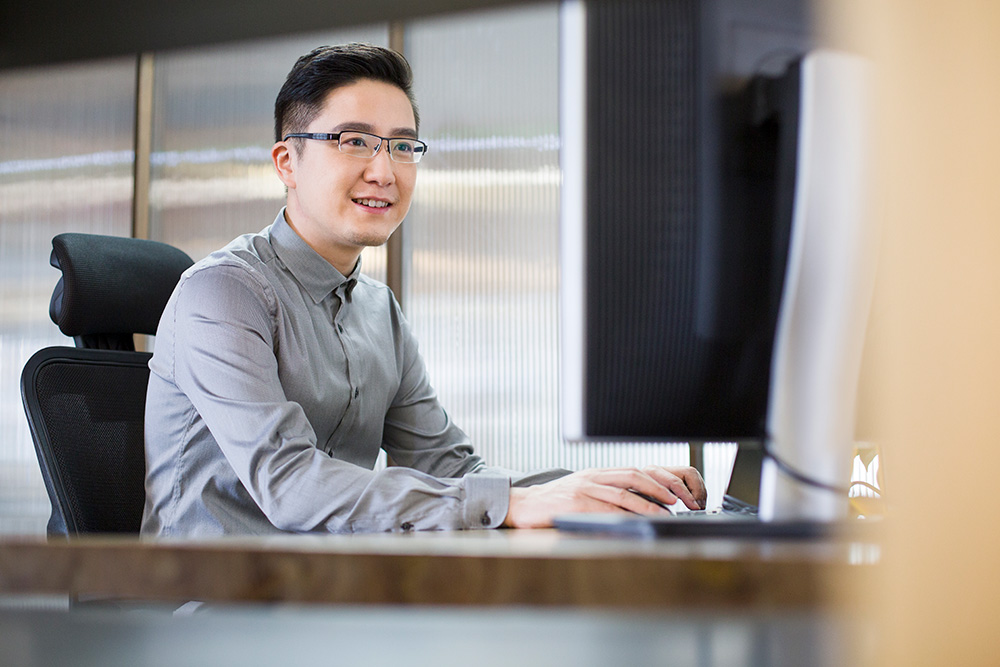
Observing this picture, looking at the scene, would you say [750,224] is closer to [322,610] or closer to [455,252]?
[322,610]

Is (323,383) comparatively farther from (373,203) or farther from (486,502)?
(486,502)

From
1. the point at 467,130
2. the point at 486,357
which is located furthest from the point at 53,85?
the point at 486,357

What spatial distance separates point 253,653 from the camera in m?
0.62

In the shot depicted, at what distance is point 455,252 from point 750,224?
2.41m

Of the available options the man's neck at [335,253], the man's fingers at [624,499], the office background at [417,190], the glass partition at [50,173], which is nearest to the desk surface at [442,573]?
the man's fingers at [624,499]

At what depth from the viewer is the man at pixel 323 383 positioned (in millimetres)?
984

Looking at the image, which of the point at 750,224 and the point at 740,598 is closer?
the point at 740,598

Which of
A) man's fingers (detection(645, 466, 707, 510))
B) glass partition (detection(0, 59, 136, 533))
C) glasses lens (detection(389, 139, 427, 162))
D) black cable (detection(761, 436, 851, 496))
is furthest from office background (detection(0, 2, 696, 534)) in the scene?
black cable (detection(761, 436, 851, 496))

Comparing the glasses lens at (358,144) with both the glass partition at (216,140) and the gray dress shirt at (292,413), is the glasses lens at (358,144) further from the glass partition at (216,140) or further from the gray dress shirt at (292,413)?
the glass partition at (216,140)

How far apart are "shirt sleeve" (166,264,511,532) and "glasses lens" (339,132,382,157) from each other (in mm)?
339

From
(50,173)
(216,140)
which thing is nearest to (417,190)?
(216,140)

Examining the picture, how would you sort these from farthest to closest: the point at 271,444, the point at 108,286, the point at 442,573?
1. the point at 108,286
2. the point at 271,444
3. the point at 442,573

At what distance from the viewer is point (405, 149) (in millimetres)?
1606

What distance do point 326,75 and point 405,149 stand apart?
0.19 m
